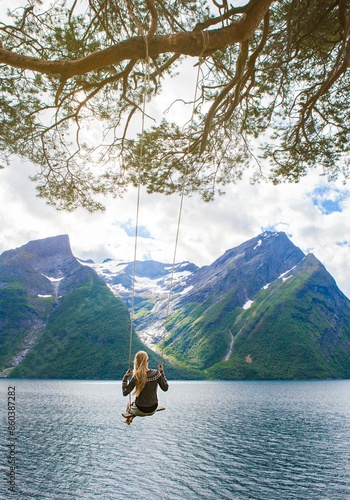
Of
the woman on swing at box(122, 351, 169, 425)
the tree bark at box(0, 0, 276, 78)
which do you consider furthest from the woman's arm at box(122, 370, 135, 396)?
the tree bark at box(0, 0, 276, 78)

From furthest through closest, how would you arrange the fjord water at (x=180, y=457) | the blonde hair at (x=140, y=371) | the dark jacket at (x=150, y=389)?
the fjord water at (x=180, y=457) < the dark jacket at (x=150, y=389) < the blonde hair at (x=140, y=371)

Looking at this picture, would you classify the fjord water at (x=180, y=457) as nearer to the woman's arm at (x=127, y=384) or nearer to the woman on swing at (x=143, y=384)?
the woman on swing at (x=143, y=384)

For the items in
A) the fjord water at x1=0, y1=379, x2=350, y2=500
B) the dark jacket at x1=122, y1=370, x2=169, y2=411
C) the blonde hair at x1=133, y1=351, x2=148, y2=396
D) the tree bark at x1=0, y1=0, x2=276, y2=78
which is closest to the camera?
the tree bark at x1=0, y1=0, x2=276, y2=78

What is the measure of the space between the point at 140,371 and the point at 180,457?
26126 millimetres

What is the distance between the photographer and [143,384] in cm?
630

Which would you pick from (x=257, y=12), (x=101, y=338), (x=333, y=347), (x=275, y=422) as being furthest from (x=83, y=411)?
(x=333, y=347)

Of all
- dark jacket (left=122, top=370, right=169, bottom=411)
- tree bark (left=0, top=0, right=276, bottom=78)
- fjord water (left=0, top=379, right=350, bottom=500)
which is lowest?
fjord water (left=0, top=379, right=350, bottom=500)

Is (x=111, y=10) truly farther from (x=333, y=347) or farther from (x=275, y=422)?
(x=333, y=347)

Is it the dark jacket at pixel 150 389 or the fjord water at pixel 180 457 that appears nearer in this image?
the dark jacket at pixel 150 389

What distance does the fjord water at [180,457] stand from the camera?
21.4 meters

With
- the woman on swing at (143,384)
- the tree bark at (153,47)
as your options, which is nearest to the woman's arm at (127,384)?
the woman on swing at (143,384)

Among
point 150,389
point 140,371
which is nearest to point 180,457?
point 150,389

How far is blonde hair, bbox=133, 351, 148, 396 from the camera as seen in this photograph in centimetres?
620

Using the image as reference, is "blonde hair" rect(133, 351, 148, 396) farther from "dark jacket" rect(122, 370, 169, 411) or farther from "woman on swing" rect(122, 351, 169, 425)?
"dark jacket" rect(122, 370, 169, 411)
